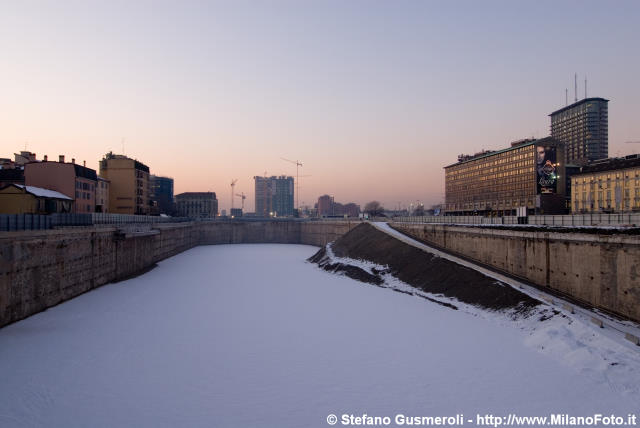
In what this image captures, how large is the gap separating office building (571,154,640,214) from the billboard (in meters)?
16.3

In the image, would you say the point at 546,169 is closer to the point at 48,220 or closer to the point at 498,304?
the point at 498,304

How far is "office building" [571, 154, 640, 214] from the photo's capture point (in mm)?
99062

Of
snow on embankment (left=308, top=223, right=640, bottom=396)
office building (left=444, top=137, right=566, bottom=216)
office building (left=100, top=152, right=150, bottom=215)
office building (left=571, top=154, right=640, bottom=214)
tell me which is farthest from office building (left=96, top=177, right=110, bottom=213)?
office building (left=571, top=154, right=640, bottom=214)

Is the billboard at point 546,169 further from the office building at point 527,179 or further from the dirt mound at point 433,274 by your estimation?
the dirt mound at point 433,274

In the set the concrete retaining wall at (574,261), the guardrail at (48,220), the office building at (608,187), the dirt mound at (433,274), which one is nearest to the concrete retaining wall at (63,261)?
the guardrail at (48,220)

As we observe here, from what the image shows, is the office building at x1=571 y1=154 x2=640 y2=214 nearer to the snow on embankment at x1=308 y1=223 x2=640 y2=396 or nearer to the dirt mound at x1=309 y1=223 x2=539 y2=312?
the dirt mound at x1=309 y1=223 x2=539 y2=312

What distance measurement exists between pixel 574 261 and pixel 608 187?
93767 millimetres

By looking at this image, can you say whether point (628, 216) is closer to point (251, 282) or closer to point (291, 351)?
point (291, 351)

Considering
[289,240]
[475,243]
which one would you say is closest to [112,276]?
[475,243]

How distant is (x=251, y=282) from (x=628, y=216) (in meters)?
48.1

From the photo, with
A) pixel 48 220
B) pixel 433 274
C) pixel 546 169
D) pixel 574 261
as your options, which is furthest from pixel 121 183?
pixel 546 169

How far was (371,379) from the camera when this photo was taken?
23562mm

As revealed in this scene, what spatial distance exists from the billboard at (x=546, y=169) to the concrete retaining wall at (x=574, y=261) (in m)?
105

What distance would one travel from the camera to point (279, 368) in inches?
996
